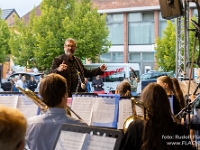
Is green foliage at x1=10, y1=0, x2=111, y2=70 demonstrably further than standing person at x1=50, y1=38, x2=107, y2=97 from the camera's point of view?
Yes

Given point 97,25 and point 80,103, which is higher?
point 97,25

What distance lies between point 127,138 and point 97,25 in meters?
22.4

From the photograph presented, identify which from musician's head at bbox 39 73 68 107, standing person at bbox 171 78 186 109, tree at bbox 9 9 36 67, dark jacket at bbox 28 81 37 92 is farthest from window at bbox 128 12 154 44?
musician's head at bbox 39 73 68 107

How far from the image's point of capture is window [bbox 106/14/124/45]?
33344 millimetres

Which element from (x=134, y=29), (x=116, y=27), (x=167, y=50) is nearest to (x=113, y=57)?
(x=116, y=27)

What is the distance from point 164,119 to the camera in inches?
107

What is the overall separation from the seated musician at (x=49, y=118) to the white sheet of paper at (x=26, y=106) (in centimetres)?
135

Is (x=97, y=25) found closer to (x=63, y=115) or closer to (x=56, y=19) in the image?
(x=56, y=19)

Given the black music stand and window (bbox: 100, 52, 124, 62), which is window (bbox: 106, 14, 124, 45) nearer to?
window (bbox: 100, 52, 124, 62)

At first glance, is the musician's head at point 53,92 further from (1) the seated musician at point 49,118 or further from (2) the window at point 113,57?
(2) the window at point 113,57

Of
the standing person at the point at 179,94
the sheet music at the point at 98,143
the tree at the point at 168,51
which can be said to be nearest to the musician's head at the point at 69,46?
the standing person at the point at 179,94

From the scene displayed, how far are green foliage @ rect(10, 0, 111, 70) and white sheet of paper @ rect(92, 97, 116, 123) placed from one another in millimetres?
19034

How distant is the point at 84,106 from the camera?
4438 millimetres

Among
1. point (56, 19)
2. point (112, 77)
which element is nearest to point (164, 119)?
point (112, 77)
